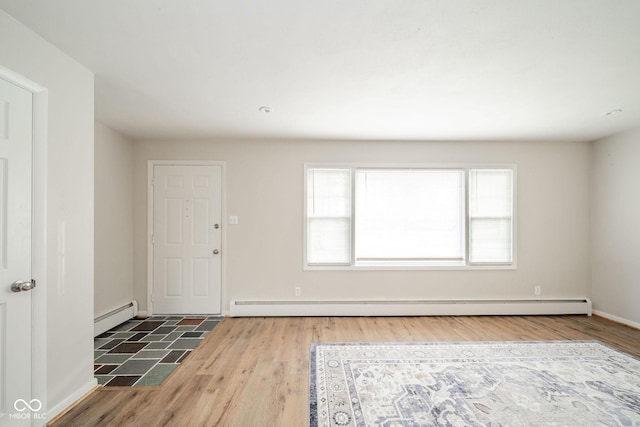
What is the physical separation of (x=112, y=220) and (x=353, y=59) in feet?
11.8

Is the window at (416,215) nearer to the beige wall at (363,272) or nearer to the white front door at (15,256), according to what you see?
the beige wall at (363,272)

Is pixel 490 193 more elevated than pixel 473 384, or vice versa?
pixel 490 193

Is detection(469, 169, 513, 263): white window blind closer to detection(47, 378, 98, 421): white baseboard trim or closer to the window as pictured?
the window

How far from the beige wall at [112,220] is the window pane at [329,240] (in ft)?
8.49

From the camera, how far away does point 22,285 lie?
66.9 inches

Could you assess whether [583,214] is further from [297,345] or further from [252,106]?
[252,106]

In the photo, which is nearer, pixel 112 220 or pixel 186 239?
pixel 112 220

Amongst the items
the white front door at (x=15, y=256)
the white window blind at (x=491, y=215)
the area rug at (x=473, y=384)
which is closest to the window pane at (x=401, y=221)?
the white window blind at (x=491, y=215)

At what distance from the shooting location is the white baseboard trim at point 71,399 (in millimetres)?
1896

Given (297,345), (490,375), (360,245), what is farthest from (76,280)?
(490,375)

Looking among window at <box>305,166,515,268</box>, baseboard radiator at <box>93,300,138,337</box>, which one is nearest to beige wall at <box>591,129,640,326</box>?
window at <box>305,166,515,268</box>

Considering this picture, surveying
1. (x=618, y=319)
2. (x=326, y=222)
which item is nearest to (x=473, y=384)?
(x=326, y=222)

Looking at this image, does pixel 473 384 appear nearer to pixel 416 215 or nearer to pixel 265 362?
pixel 265 362

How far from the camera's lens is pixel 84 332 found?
2164mm
